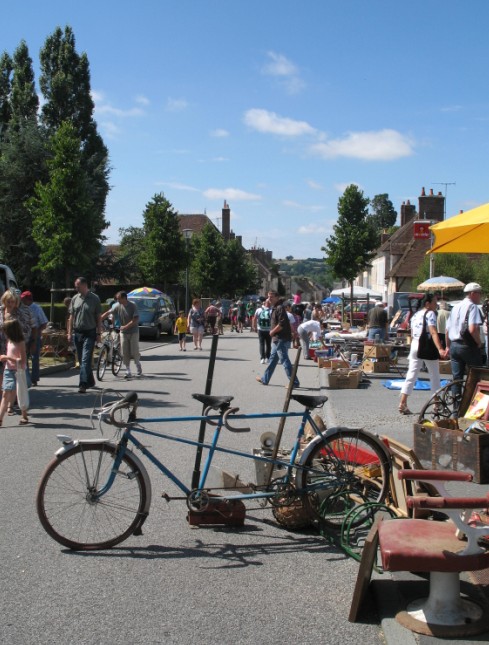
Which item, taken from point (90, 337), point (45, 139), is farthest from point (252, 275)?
point (90, 337)

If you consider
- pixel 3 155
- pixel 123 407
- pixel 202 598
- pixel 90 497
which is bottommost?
pixel 202 598

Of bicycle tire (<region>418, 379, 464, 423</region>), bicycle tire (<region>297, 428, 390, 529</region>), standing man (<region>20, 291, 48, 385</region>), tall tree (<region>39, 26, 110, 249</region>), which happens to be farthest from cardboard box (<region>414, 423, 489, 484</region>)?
tall tree (<region>39, 26, 110, 249</region>)

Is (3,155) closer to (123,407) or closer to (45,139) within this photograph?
(45,139)

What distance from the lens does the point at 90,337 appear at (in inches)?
503

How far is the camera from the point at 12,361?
9.49 m

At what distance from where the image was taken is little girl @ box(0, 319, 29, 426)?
9383 mm

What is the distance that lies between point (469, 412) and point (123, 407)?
3756mm

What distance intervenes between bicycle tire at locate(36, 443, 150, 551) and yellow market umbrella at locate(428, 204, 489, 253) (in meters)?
4.28

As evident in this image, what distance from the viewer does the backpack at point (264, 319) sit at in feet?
58.5

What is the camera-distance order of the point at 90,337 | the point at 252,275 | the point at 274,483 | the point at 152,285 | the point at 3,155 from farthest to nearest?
the point at 252,275
the point at 152,285
the point at 3,155
the point at 90,337
the point at 274,483

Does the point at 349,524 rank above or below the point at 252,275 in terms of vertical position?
below

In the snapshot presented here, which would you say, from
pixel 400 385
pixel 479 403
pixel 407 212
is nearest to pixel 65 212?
pixel 400 385

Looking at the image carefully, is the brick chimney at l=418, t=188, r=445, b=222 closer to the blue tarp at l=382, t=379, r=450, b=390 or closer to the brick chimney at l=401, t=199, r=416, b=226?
the brick chimney at l=401, t=199, r=416, b=226

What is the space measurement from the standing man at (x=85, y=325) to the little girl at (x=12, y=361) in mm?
3055
